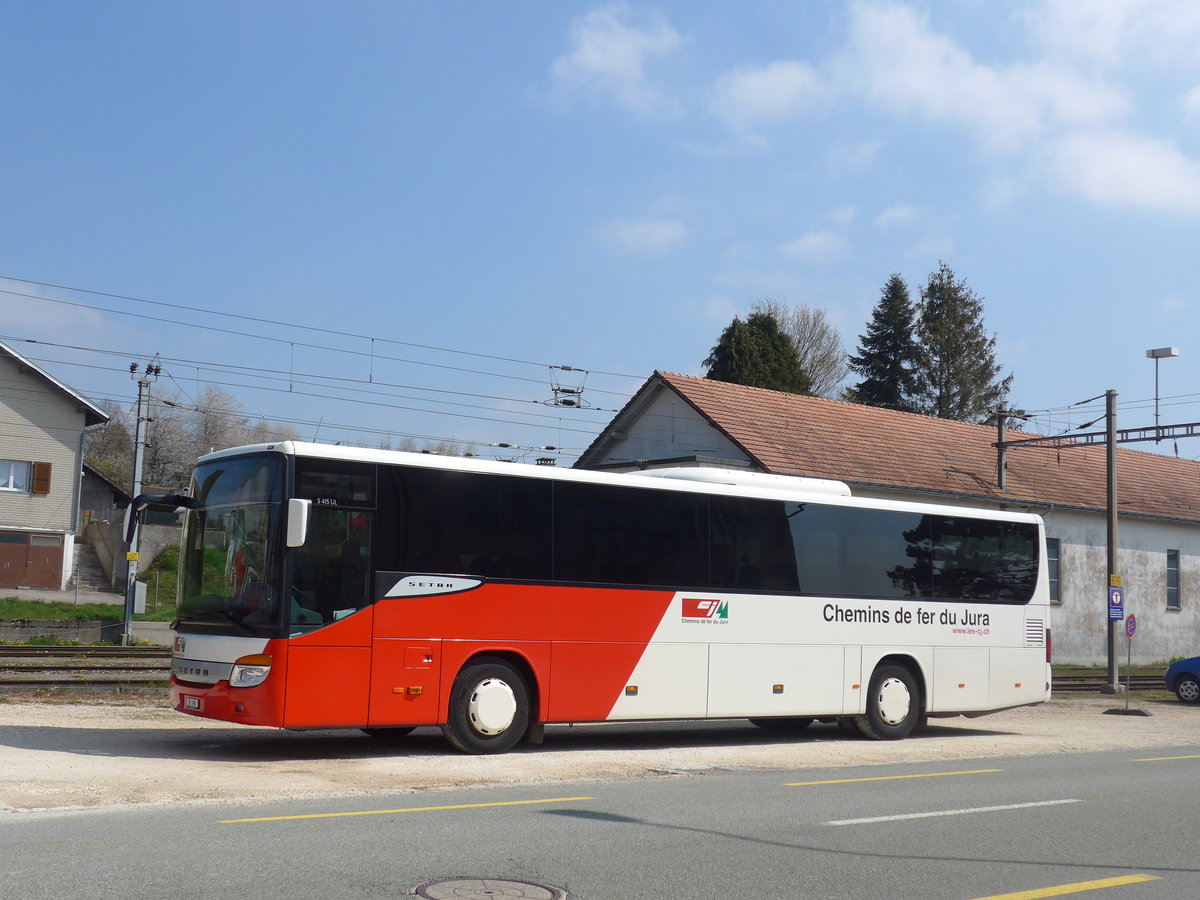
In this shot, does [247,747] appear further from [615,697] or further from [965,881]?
[965,881]

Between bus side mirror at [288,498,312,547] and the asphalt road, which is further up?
bus side mirror at [288,498,312,547]

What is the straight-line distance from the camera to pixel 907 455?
3781 cm

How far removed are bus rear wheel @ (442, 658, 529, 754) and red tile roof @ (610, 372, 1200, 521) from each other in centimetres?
1973

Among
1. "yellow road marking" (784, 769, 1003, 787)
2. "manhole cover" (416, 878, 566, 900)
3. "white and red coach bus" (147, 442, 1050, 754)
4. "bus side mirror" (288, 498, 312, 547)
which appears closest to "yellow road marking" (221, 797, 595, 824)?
"manhole cover" (416, 878, 566, 900)

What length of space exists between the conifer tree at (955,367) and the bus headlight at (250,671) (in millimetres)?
65596

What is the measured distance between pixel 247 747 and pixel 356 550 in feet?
9.50

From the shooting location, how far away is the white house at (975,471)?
114ft

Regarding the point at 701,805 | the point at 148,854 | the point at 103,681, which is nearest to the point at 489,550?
the point at 701,805

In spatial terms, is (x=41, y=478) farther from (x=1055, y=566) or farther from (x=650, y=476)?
(x=650, y=476)

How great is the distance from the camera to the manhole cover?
641cm

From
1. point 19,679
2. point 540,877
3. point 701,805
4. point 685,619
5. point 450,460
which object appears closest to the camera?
point 540,877

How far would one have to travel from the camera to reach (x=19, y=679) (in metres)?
20.0

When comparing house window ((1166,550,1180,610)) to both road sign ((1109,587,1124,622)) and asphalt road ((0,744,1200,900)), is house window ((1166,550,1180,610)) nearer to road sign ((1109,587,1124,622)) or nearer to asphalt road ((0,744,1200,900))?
road sign ((1109,587,1124,622))

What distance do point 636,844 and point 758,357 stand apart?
55.2 meters
